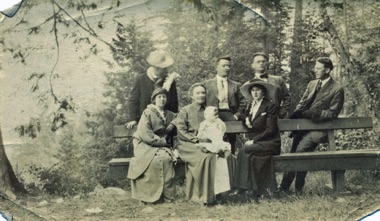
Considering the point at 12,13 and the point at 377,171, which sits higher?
the point at 12,13

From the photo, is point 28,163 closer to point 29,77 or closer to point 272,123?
point 29,77

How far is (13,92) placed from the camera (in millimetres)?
5555

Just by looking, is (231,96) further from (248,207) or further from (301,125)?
(248,207)

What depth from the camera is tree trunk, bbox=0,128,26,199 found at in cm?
554

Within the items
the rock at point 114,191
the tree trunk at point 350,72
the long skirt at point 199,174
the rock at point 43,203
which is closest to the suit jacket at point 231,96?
the long skirt at point 199,174

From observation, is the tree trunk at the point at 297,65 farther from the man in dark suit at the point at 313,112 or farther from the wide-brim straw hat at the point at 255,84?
the wide-brim straw hat at the point at 255,84

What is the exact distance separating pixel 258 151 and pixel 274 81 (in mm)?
545

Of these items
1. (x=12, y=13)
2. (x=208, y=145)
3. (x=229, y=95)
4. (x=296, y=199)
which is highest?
(x=12, y=13)

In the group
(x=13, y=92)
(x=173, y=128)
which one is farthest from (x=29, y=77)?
(x=173, y=128)

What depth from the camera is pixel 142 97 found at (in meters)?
5.48

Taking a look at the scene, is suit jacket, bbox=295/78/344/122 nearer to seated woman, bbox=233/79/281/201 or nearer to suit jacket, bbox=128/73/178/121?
seated woman, bbox=233/79/281/201

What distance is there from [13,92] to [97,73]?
665 mm

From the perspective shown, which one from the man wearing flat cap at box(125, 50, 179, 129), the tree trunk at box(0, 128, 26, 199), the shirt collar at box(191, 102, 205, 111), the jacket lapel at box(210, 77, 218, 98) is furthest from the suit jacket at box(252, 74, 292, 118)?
the tree trunk at box(0, 128, 26, 199)

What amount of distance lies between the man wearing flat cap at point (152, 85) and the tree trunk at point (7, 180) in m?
0.96
